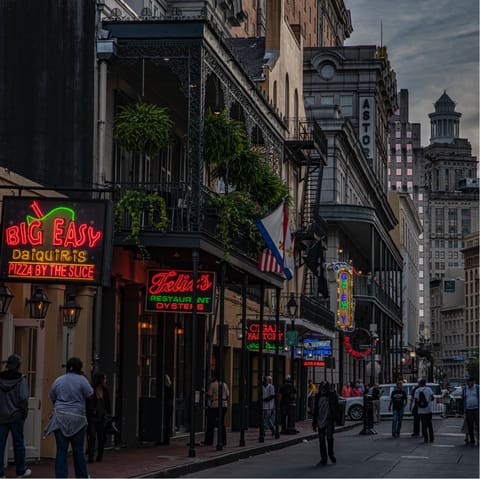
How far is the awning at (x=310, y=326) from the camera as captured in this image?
43916 millimetres

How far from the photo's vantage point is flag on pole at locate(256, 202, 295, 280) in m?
27.0

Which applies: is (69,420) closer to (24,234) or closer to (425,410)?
(24,234)

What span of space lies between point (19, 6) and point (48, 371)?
269 inches

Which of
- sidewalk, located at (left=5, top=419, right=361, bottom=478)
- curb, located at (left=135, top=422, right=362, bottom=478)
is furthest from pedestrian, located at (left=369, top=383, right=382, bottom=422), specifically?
sidewalk, located at (left=5, top=419, right=361, bottom=478)

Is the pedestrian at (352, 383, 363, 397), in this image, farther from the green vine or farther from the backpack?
the green vine

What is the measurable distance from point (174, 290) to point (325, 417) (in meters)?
4.13

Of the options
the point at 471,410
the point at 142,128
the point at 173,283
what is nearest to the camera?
the point at 142,128

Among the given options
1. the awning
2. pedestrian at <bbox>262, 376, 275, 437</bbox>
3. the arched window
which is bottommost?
pedestrian at <bbox>262, 376, 275, 437</bbox>

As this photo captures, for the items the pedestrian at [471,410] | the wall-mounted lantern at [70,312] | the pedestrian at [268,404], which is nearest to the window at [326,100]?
the pedestrian at [268,404]

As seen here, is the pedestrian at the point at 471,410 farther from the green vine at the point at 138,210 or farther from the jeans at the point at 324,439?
the green vine at the point at 138,210

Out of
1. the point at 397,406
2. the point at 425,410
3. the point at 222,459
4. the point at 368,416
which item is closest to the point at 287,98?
the point at 368,416

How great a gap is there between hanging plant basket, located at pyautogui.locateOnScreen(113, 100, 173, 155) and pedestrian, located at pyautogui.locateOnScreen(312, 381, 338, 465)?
592 cm

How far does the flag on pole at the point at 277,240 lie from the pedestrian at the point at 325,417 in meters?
3.94

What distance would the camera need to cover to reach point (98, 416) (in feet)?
71.2
